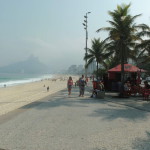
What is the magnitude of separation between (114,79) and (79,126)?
15008 mm

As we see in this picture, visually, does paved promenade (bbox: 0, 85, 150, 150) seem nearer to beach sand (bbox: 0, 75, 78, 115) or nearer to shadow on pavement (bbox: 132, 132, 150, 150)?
shadow on pavement (bbox: 132, 132, 150, 150)

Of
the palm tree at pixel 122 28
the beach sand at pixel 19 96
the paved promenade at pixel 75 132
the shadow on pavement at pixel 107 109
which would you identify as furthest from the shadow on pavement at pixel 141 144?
the palm tree at pixel 122 28

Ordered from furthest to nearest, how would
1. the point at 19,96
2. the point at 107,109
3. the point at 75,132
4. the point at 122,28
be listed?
the point at 19,96, the point at 122,28, the point at 107,109, the point at 75,132

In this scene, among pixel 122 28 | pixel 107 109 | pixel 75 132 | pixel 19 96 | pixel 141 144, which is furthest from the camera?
pixel 19 96

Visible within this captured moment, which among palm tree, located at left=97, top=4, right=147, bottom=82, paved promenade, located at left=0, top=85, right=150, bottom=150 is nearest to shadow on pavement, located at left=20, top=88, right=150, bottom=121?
paved promenade, located at left=0, top=85, right=150, bottom=150

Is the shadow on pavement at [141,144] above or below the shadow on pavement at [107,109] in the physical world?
below

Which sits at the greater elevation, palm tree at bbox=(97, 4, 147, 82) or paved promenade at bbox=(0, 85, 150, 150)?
palm tree at bbox=(97, 4, 147, 82)

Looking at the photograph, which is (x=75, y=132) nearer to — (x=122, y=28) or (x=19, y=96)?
(x=122, y=28)

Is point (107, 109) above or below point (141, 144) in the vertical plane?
above

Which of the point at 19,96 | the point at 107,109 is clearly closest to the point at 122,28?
the point at 107,109

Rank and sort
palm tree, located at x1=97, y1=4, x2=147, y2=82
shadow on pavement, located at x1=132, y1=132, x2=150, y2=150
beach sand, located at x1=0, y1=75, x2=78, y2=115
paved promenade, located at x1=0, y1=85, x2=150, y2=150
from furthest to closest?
1. palm tree, located at x1=97, y1=4, x2=147, y2=82
2. beach sand, located at x1=0, y1=75, x2=78, y2=115
3. paved promenade, located at x1=0, y1=85, x2=150, y2=150
4. shadow on pavement, located at x1=132, y1=132, x2=150, y2=150

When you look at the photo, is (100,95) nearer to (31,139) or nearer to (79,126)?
(79,126)

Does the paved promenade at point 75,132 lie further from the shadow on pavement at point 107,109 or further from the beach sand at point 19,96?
the beach sand at point 19,96

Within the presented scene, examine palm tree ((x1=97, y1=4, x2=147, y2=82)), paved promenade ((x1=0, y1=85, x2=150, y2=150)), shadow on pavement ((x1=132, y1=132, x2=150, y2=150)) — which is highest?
palm tree ((x1=97, y1=4, x2=147, y2=82))
